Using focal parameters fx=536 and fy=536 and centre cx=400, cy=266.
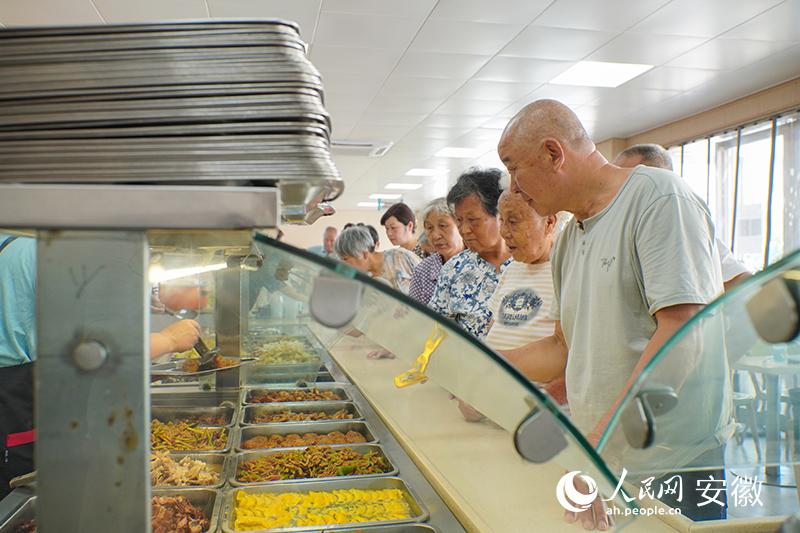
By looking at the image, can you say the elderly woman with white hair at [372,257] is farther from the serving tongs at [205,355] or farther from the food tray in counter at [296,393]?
the serving tongs at [205,355]

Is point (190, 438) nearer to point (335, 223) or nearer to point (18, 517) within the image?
point (18, 517)

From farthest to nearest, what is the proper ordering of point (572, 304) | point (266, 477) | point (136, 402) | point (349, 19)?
point (349, 19), point (266, 477), point (572, 304), point (136, 402)

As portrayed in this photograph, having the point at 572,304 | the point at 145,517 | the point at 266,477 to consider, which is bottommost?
the point at 266,477

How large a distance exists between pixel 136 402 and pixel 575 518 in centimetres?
92

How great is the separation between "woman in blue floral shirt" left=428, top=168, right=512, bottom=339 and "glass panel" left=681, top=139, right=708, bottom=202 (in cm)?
525

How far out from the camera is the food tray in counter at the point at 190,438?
1695mm

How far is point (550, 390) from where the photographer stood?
1.85 meters

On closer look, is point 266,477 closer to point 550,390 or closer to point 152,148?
point 550,390

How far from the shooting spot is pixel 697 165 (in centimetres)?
686

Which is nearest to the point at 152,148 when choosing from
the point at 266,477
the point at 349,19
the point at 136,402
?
the point at 136,402

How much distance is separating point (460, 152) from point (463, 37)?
418 cm

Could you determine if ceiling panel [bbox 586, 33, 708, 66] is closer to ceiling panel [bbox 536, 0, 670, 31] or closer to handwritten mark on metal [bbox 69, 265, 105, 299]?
ceiling panel [bbox 536, 0, 670, 31]

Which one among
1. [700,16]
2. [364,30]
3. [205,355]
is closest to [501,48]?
[364,30]

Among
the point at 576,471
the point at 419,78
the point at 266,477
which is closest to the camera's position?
the point at 576,471
